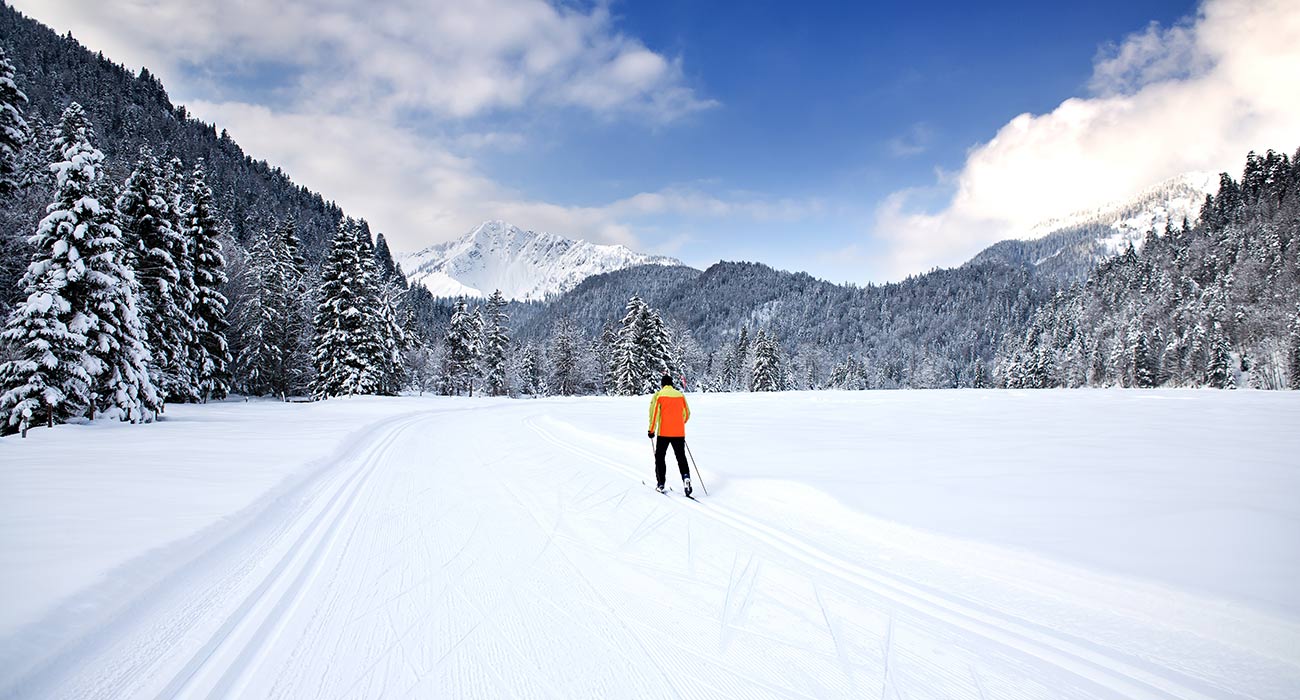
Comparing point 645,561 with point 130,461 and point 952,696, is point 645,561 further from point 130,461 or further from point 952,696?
point 130,461

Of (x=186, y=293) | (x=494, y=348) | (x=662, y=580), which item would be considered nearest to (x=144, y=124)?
(x=494, y=348)

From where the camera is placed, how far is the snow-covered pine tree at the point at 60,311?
42.9 ft

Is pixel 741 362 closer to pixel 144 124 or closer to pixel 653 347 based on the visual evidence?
pixel 653 347

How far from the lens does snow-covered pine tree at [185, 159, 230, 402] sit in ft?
90.5

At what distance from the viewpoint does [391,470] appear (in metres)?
9.73

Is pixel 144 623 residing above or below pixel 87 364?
below

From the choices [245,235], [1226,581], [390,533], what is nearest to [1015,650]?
[1226,581]

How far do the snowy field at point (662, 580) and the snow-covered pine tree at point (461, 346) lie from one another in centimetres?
4633

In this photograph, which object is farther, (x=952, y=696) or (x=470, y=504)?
(x=470, y=504)

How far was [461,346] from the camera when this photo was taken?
54.0 metres

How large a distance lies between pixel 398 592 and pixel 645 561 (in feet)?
7.04

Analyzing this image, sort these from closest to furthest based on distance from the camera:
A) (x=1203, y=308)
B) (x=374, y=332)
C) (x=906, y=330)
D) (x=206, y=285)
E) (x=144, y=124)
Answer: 1. (x=206, y=285)
2. (x=374, y=332)
3. (x=1203, y=308)
4. (x=144, y=124)
5. (x=906, y=330)

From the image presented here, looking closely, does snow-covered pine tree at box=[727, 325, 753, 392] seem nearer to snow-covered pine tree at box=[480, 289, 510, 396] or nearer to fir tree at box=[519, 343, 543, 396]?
fir tree at box=[519, 343, 543, 396]

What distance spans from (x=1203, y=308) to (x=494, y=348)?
3352 inches
